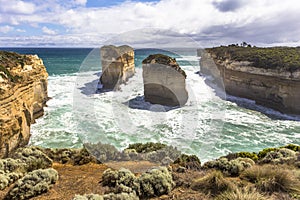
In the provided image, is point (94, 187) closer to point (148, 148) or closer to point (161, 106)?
point (148, 148)

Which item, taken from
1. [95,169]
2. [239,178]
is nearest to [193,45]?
[239,178]

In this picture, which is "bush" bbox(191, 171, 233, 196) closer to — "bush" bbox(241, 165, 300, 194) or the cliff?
"bush" bbox(241, 165, 300, 194)

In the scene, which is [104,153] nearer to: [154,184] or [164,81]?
[154,184]

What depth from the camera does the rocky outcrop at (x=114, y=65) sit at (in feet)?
88.7

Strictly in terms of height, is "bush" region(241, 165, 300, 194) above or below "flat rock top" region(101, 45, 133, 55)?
below

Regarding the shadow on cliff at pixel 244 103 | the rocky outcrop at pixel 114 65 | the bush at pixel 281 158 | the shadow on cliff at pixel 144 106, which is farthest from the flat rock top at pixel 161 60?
the bush at pixel 281 158

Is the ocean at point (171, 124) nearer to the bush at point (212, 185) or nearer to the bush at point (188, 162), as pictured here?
the bush at point (188, 162)

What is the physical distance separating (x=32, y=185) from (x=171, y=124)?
10.8m

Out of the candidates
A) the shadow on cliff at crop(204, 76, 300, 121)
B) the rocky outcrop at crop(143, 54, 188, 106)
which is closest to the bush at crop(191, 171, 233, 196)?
the rocky outcrop at crop(143, 54, 188, 106)

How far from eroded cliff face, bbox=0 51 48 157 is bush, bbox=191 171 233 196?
8.97 meters

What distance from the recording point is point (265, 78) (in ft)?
73.9

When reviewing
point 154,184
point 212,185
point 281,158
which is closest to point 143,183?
point 154,184

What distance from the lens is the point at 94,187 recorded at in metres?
5.51

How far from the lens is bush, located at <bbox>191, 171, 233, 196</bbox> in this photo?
A: 484cm
